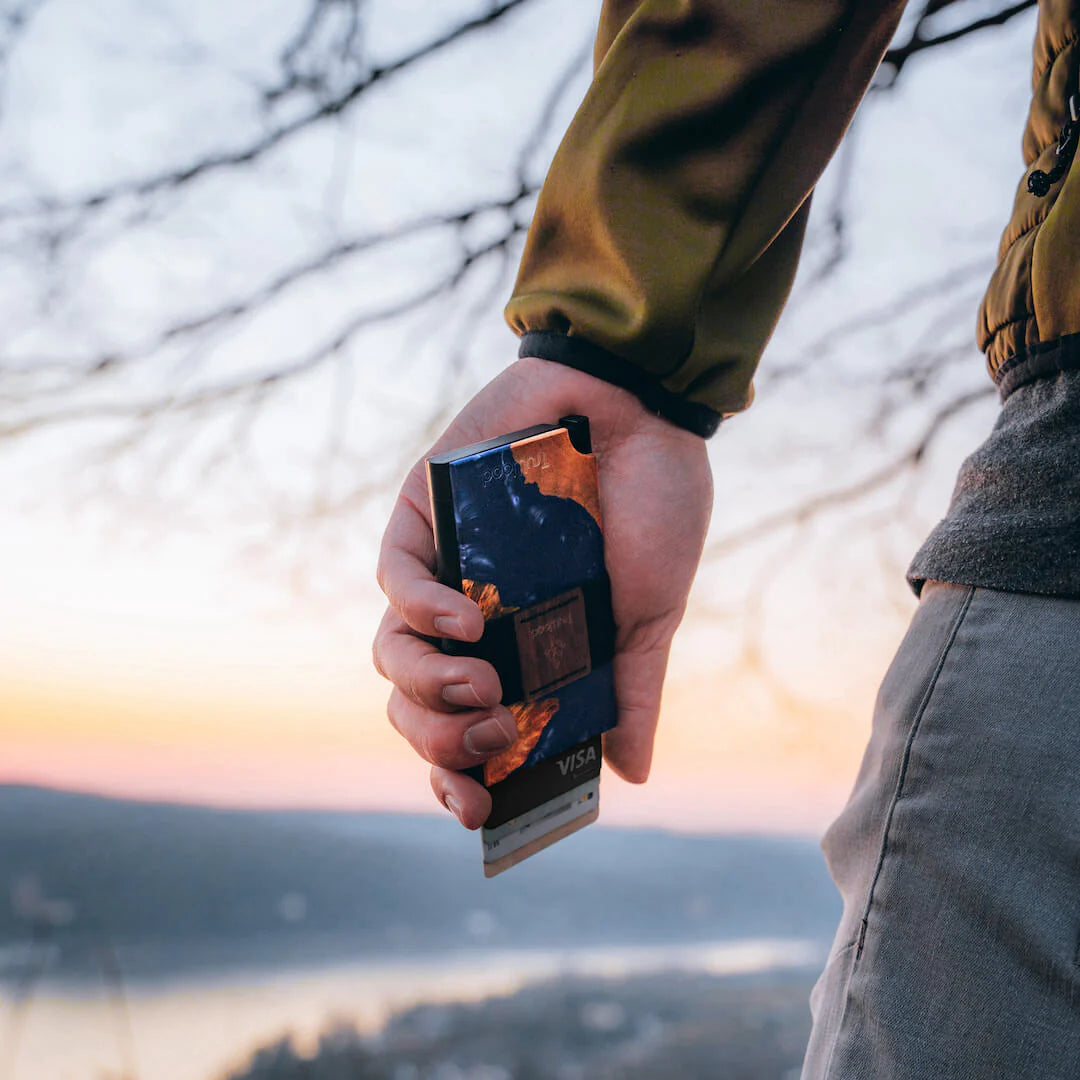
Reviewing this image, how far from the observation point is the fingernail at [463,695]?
608 mm

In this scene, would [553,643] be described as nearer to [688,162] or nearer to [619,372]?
[619,372]

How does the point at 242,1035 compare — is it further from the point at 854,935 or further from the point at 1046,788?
the point at 1046,788

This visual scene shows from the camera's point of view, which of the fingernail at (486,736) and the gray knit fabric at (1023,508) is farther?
the fingernail at (486,736)

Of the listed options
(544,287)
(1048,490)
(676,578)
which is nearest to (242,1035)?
(676,578)

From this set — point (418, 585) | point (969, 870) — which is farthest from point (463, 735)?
point (969, 870)

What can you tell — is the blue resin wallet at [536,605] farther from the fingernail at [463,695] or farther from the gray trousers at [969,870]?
the gray trousers at [969,870]

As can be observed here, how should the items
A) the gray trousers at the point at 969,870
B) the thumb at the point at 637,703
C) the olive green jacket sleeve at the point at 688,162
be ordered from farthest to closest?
the thumb at the point at 637,703 → the olive green jacket sleeve at the point at 688,162 → the gray trousers at the point at 969,870

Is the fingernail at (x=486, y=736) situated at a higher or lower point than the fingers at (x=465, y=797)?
higher

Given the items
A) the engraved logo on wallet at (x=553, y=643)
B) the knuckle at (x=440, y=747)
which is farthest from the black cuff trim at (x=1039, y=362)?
the knuckle at (x=440, y=747)

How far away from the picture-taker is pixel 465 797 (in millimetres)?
645

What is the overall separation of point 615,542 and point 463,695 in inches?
8.8

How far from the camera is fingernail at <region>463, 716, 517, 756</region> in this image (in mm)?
624

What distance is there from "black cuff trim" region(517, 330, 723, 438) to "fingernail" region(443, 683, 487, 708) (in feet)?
1.02

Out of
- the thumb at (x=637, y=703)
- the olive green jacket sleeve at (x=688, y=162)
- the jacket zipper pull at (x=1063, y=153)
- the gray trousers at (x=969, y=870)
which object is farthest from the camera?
the thumb at (x=637, y=703)
